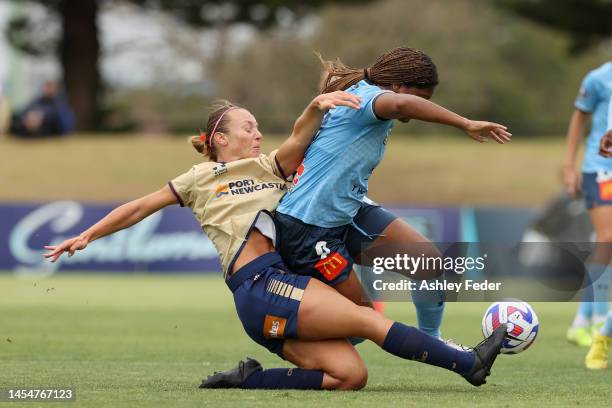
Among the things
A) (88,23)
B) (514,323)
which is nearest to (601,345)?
(514,323)

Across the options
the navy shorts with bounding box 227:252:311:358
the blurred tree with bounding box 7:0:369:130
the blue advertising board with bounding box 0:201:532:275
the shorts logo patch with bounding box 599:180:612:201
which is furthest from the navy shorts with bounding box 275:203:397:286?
the blurred tree with bounding box 7:0:369:130

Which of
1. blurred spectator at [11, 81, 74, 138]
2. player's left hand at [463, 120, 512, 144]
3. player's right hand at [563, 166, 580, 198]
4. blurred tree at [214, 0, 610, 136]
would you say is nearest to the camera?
player's left hand at [463, 120, 512, 144]

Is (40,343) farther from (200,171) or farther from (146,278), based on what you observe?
(146,278)

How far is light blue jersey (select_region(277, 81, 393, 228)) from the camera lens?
20.0ft

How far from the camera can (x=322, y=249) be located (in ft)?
20.3

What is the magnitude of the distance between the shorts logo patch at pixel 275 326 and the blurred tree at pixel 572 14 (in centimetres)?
2520

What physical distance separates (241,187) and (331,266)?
622 mm

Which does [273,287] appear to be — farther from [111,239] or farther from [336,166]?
[111,239]

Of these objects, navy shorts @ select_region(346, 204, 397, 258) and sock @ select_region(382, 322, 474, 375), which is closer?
sock @ select_region(382, 322, 474, 375)

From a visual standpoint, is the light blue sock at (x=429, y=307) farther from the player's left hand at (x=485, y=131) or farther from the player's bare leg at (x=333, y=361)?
the player's left hand at (x=485, y=131)

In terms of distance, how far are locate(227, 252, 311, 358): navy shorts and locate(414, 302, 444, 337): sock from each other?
858 millimetres

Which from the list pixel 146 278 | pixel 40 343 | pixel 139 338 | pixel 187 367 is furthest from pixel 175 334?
pixel 146 278

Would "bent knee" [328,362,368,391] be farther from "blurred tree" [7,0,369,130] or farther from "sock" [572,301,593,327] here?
"blurred tree" [7,0,369,130]

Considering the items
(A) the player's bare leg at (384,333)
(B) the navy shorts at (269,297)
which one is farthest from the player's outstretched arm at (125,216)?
(A) the player's bare leg at (384,333)
